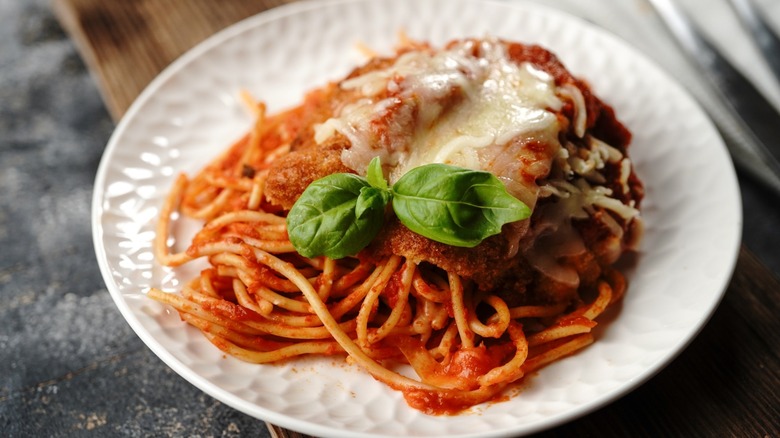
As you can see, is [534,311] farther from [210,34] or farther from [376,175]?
[210,34]

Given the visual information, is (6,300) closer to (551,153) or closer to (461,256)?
(461,256)

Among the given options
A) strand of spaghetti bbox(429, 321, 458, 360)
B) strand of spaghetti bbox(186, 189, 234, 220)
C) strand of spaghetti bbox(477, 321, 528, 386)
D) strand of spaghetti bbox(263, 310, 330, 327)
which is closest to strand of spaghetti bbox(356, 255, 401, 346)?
strand of spaghetti bbox(263, 310, 330, 327)

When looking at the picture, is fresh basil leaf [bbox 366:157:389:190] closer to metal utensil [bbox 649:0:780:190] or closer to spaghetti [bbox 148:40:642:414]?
spaghetti [bbox 148:40:642:414]

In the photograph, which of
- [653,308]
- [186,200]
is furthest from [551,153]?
[186,200]

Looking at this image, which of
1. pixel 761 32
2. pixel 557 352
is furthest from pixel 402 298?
pixel 761 32

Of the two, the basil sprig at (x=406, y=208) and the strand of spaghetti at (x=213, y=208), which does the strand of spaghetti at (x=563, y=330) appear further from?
the strand of spaghetti at (x=213, y=208)

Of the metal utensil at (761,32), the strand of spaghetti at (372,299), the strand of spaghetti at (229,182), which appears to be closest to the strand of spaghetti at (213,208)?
the strand of spaghetti at (229,182)
